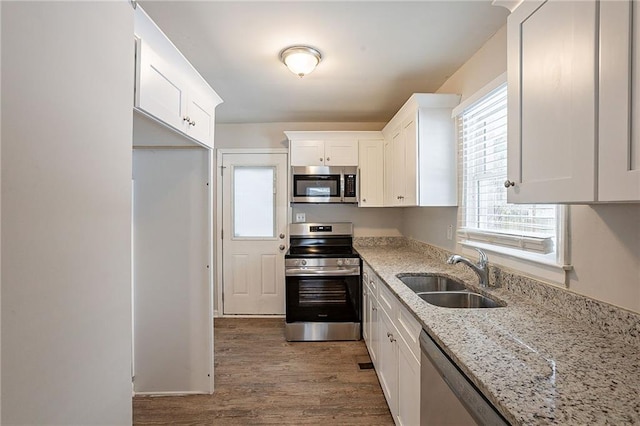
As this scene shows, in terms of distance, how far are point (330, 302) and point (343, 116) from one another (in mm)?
2120

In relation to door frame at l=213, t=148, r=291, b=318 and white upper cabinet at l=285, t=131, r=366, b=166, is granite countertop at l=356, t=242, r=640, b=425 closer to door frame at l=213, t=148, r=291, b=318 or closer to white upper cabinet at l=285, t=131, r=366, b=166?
white upper cabinet at l=285, t=131, r=366, b=166

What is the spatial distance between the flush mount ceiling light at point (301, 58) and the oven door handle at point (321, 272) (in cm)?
182

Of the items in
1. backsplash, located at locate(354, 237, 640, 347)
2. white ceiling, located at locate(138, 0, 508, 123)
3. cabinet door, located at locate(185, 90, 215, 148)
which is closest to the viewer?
backsplash, located at locate(354, 237, 640, 347)

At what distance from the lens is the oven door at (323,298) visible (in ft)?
9.90

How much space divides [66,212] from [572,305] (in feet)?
5.75

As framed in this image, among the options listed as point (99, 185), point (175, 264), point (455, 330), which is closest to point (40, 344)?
point (99, 185)

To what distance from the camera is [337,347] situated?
114 inches

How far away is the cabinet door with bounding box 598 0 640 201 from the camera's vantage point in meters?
0.71

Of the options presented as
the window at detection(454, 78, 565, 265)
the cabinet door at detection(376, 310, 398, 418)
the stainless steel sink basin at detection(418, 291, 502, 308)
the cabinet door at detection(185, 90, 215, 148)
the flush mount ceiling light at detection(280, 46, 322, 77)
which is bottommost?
the cabinet door at detection(376, 310, 398, 418)

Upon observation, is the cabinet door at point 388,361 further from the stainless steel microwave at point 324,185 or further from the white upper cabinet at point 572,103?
the stainless steel microwave at point 324,185

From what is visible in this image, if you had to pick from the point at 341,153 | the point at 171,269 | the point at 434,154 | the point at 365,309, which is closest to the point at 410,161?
the point at 434,154

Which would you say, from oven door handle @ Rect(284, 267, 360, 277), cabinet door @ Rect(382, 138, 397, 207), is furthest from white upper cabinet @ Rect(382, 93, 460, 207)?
oven door handle @ Rect(284, 267, 360, 277)

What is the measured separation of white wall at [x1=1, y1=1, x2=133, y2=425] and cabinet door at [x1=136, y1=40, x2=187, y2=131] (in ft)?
1.74

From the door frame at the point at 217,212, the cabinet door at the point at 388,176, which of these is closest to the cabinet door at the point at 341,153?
the cabinet door at the point at 388,176
